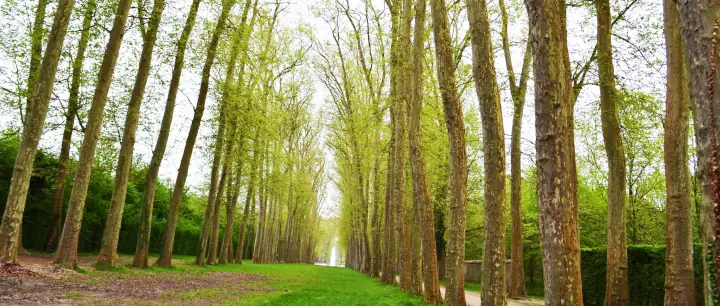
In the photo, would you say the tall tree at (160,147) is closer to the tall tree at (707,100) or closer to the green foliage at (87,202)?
the green foliage at (87,202)

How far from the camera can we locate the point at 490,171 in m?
7.21

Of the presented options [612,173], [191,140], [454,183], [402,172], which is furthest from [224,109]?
[612,173]

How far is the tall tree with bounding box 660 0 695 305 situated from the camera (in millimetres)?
8242

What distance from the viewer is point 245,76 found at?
76.5 feet

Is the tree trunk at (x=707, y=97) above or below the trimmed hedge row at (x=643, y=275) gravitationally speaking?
above

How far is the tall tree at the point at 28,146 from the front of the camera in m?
10.4

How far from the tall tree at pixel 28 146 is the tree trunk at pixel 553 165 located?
36.2ft

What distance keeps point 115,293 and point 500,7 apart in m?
14.0

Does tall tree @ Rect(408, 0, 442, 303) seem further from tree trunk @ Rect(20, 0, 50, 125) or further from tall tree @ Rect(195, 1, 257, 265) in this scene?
tree trunk @ Rect(20, 0, 50, 125)

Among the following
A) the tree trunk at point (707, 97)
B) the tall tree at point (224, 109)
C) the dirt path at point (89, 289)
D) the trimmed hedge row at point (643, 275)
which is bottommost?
the dirt path at point (89, 289)

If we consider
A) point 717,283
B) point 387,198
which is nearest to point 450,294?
point 717,283

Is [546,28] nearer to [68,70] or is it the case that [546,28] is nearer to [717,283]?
[717,283]

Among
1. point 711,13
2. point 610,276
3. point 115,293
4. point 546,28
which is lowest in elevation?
point 115,293

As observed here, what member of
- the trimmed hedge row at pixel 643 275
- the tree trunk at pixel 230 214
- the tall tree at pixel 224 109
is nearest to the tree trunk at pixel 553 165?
the trimmed hedge row at pixel 643 275
